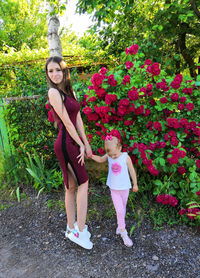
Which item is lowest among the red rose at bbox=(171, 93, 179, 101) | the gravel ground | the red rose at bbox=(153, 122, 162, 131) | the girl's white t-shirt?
the gravel ground

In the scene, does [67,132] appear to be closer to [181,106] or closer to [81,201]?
[81,201]

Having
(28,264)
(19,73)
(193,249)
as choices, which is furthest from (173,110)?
(19,73)

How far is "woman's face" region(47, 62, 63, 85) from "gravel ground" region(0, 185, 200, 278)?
5.36ft

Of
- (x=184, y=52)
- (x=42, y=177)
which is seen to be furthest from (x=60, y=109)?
(x=184, y=52)

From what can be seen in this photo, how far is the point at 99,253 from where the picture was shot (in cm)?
212

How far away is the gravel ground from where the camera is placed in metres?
1.91

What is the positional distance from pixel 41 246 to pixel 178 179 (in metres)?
1.66

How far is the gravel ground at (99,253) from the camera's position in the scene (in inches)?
75.2

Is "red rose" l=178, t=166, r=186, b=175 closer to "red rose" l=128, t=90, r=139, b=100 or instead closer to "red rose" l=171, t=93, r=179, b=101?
"red rose" l=171, t=93, r=179, b=101

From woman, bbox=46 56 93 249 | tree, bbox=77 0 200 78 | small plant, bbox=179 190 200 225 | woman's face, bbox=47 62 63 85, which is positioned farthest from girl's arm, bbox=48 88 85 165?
tree, bbox=77 0 200 78

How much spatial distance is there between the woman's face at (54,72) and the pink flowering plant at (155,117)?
1.85ft

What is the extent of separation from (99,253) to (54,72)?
1.75 m

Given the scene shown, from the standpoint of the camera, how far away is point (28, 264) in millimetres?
2092

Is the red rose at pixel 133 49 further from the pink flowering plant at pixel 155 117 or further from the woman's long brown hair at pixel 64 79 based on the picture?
the woman's long brown hair at pixel 64 79
